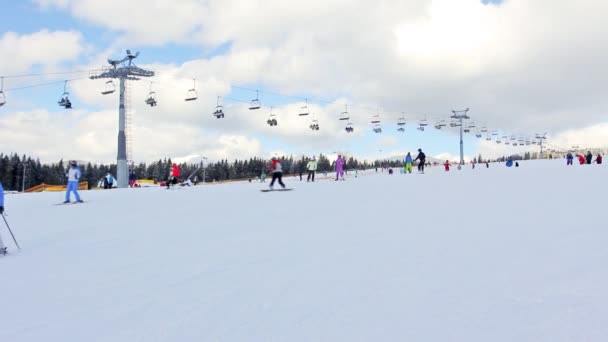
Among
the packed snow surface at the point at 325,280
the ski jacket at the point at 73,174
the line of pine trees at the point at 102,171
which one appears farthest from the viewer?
the line of pine trees at the point at 102,171

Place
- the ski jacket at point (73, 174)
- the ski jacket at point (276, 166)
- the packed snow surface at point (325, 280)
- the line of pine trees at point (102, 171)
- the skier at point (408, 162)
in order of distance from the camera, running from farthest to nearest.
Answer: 1. the line of pine trees at point (102, 171)
2. the skier at point (408, 162)
3. the ski jacket at point (276, 166)
4. the ski jacket at point (73, 174)
5. the packed snow surface at point (325, 280)

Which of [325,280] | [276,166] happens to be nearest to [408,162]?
[276,166]

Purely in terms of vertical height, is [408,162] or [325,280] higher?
[408,162]

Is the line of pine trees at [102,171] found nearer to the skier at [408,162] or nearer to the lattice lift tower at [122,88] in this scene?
the lattice lift tower at [122,88]

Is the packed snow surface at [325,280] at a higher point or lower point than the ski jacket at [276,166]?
lower

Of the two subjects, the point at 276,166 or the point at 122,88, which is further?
the point at 122,88

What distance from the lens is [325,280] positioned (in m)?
5.15

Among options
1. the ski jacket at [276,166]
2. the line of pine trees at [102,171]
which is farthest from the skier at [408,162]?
the line of pine trees at [102,171]

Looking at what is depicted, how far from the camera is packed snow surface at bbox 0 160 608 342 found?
3.82 m

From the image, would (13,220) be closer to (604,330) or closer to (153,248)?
(153,248)

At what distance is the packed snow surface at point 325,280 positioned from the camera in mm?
3818

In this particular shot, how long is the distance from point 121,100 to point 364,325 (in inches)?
1434

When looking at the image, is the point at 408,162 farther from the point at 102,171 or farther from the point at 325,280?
the point at 102,171

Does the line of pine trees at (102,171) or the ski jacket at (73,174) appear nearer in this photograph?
the ski jacket at (73,174)
